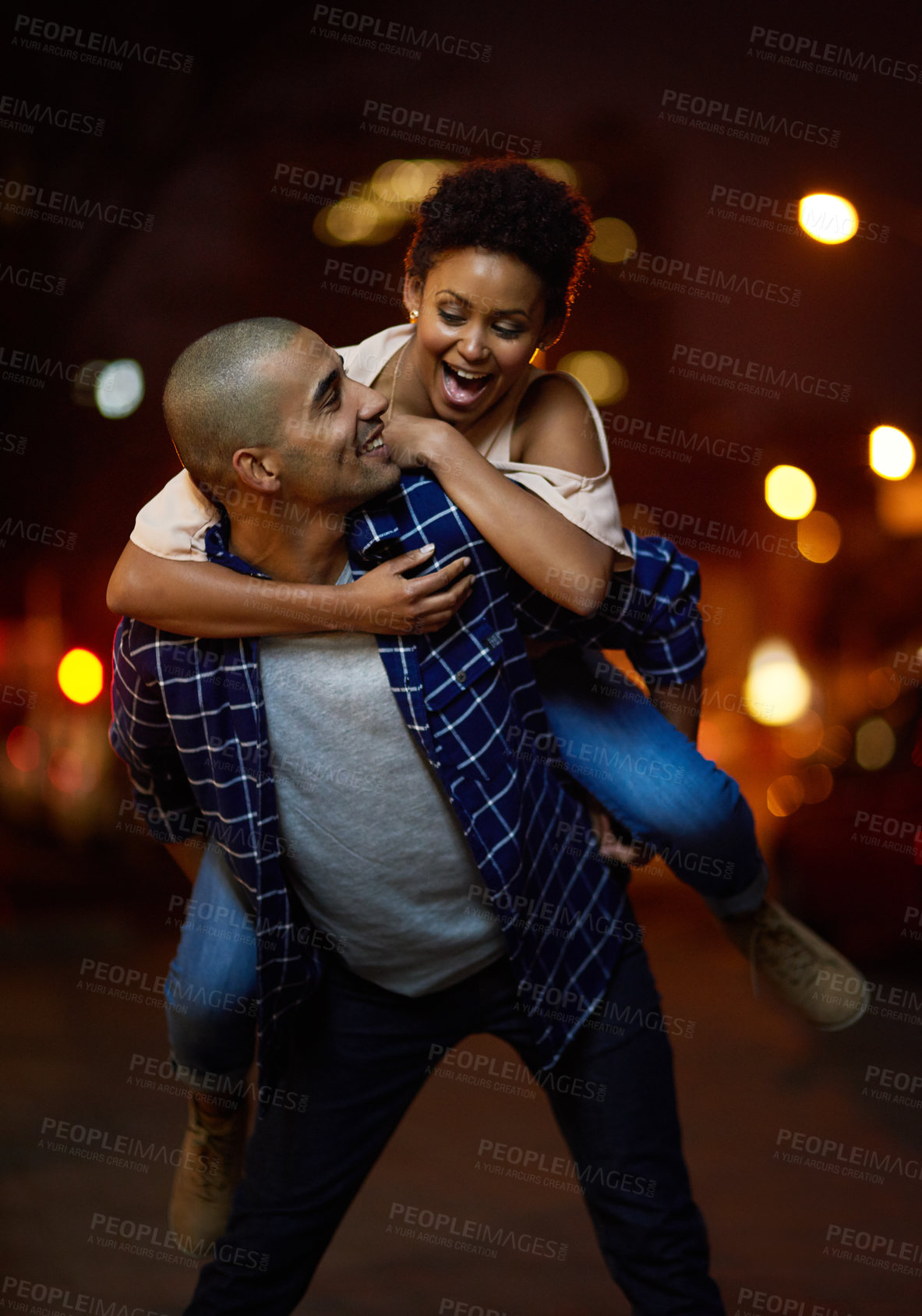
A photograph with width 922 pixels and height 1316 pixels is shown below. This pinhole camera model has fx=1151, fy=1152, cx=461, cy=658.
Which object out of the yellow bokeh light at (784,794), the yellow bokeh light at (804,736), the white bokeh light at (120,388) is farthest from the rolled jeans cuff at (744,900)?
the yellow bokeh light at (804,736)

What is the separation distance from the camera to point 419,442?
1669 millimetres

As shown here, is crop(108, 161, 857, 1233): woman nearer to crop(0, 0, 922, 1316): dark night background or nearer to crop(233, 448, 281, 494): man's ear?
crop(233, 448, 281, 494): man's ear

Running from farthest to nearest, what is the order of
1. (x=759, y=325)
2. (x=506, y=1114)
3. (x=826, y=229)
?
(x=759, y=325) < (x=826, y=229) < (x=506, y=1114)

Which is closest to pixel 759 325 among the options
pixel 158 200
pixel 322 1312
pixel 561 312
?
pixel 158 200

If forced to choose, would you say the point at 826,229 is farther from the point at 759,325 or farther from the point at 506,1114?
the point at 506,1114

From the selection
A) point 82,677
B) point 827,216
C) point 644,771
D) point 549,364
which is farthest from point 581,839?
point 82,677

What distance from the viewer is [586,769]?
203 centimetres

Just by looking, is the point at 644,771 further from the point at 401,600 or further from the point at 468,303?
the point at 468,303

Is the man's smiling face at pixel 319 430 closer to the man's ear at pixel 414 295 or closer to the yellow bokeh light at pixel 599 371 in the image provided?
the man's ear at pixel 414 295

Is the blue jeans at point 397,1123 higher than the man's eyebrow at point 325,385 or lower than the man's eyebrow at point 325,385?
lower

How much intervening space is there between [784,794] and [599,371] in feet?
10.1

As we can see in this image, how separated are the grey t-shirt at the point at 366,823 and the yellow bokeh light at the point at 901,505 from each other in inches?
235

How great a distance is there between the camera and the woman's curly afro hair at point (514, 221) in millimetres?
1782

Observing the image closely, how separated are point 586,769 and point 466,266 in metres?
0.87
